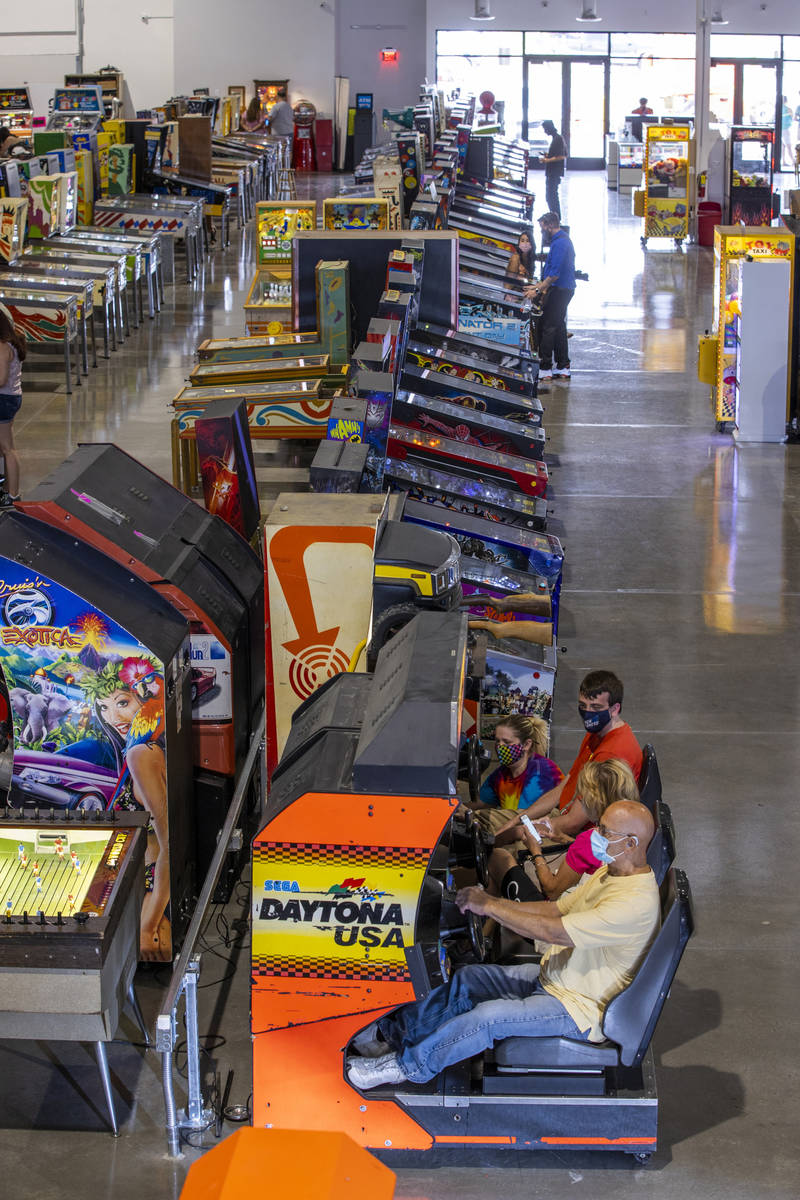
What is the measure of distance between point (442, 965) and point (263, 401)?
5469 millimetres

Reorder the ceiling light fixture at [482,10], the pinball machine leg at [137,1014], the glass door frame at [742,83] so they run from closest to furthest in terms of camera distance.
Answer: the pinball machine leg at [137,1014] → the ceiling light fixture at [482,10] → the glass door frame at [742,83]

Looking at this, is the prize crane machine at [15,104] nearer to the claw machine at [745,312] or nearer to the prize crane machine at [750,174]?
the prize crane machine at [750,174]

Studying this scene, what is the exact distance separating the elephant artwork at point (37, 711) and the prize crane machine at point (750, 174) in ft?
60.6

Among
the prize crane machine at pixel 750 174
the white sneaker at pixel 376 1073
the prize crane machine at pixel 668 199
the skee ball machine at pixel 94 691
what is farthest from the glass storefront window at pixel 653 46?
the white sneaker at pixel 376 1073

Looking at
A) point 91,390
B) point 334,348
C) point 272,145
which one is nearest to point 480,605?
point 334,348

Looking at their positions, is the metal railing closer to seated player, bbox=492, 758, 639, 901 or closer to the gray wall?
seated player, bbox=492, 758, 639, 901

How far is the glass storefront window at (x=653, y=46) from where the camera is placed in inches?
1266

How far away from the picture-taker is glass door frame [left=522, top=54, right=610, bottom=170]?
32.4 metres

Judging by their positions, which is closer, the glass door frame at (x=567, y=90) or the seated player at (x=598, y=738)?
the seated player at (x=598, y=738)

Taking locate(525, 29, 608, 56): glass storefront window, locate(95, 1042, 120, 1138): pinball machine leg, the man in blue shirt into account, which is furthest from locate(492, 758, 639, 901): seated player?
locate(525, 29, 608, 56): glass storefront window

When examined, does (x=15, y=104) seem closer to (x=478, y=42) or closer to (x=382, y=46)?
(x=382, y=46)

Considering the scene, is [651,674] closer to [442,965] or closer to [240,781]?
[240,781]

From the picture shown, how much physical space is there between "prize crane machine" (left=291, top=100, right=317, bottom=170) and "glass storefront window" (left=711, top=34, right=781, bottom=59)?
902cm

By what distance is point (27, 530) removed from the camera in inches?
190
